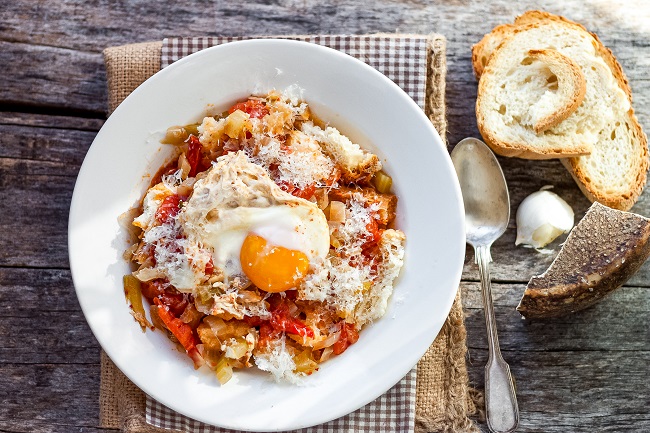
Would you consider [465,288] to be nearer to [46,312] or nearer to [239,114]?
[239,114]

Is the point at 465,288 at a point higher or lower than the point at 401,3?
lower

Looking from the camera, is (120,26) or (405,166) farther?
(120,26)

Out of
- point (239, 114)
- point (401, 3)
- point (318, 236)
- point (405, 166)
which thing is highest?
point (401, 3)

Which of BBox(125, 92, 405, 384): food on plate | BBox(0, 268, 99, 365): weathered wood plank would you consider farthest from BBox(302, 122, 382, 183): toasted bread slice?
BBox(0, 268, 99, 365): weathered wood plank

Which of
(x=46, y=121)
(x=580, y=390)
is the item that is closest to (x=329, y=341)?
(x=580, y=390)

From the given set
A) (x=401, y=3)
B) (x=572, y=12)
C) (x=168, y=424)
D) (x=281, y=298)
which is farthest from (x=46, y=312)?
(x=572, y=12)

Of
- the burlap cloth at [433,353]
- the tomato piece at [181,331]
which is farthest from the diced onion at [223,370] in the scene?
the burlap cloth at [433,353]

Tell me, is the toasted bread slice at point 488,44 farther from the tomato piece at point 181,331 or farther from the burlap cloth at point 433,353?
the tomato piece at point 181,331

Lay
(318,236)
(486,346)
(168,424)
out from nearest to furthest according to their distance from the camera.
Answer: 1. (318,236)
2. (168,424)
3. (486,346)

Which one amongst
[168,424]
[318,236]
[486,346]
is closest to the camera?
[318,236]
